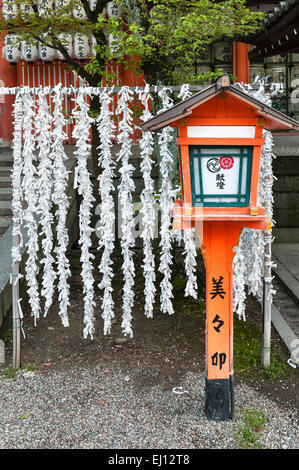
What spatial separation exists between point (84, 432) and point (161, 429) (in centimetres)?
64

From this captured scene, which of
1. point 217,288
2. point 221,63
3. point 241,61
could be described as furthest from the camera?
point 221,63

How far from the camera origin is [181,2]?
6.29 metres

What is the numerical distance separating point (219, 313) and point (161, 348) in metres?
1.76

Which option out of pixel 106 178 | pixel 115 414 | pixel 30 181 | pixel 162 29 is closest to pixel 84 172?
pixel 106 178

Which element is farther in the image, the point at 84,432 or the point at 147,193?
the point at 147,193

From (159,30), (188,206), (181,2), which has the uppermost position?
(181,2)

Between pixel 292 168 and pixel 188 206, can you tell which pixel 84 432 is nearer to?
pixel 188 206

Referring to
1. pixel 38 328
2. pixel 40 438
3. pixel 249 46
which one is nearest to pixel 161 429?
pixel 40 438

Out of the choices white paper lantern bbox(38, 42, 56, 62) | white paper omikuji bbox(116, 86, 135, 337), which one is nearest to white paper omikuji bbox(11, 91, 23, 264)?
white paper omikuji bbox(116, 86, 135, 337)

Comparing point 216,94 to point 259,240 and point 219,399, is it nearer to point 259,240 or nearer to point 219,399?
point 259,240

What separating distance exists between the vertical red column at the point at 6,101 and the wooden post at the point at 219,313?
1027cm

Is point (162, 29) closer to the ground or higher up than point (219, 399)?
higher up

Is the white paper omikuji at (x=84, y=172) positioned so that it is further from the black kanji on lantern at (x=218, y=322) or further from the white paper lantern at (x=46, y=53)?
the white paper lantern at (x=46, y=53)

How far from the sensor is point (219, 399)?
427 cm
